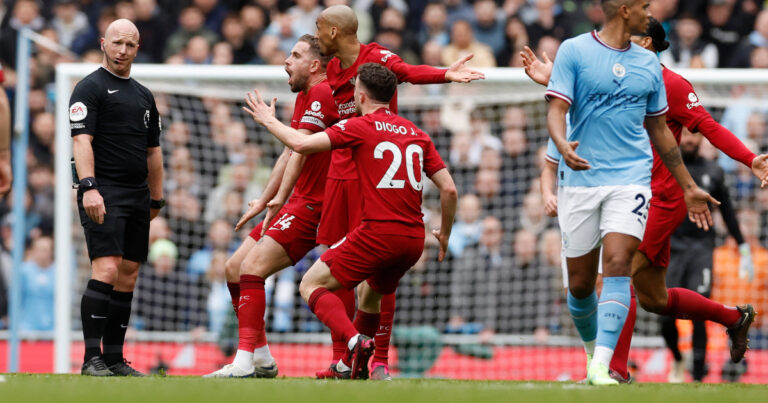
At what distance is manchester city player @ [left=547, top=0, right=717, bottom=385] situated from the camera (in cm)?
735

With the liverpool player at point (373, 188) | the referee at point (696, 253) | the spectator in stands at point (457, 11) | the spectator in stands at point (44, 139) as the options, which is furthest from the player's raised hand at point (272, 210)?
the spectator in stands at point (457, 11)

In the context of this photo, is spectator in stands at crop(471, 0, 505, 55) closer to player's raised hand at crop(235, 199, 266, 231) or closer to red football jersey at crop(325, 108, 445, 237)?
player's raised hand at crop(235, 199, 266, 231)

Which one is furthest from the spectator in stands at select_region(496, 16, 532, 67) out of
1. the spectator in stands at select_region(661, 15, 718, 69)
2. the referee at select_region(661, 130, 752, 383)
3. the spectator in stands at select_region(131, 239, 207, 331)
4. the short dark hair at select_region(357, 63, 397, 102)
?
the short dark hair at select_region(357, 63, 397, 102)

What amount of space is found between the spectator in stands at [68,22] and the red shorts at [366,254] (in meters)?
10.5

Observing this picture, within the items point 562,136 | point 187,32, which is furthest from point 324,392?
point 187,32

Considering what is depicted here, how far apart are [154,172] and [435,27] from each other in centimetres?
848

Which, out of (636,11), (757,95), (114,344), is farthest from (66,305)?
(757,95)

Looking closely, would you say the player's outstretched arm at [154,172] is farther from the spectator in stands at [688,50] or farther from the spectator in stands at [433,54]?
the spectator in stands at [688,50]

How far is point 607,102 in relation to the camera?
748cm

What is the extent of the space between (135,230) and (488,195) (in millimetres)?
5963

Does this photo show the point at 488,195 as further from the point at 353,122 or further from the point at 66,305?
the point at 353,122

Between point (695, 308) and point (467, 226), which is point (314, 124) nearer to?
point (695, 308)

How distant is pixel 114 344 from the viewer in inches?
340

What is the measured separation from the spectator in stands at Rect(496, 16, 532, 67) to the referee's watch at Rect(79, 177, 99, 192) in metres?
8.87
